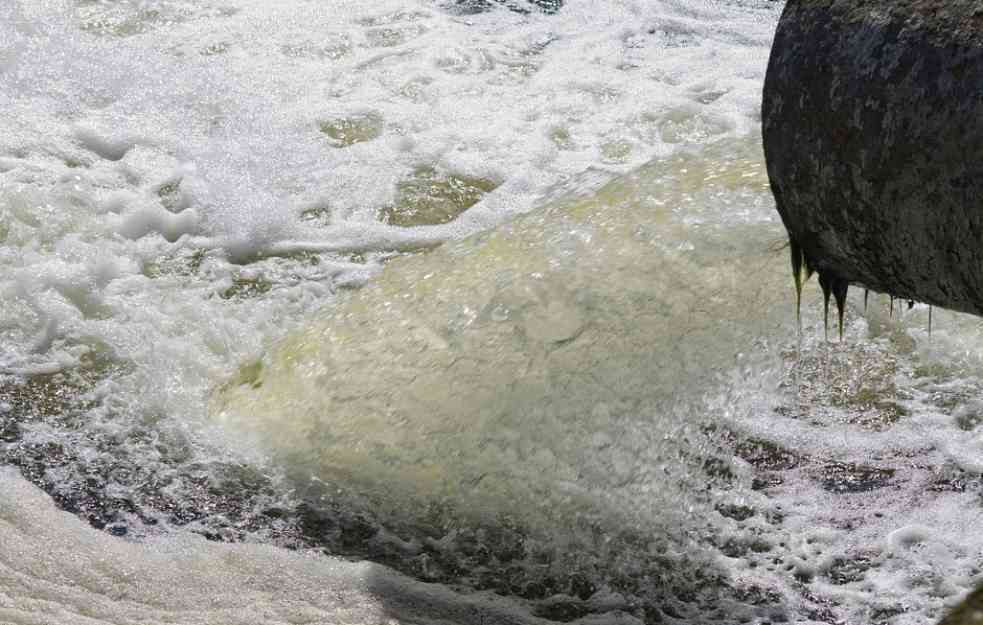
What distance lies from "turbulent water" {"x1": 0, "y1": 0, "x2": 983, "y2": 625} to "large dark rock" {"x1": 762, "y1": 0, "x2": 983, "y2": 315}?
1399 mm

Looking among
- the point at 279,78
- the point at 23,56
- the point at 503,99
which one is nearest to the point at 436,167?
the point at 503,99

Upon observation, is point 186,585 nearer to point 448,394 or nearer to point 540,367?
point 448,394

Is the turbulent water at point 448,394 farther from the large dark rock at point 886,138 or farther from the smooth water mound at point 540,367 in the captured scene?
the large dark rock at point 886,138

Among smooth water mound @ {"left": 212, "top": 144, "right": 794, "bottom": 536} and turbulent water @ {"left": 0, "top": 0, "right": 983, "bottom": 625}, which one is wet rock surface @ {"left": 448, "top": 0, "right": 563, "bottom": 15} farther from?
smooth water mound @ {"left": 212, "top": 144, "right": 794, "bottom": 536}

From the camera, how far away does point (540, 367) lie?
4152 mm

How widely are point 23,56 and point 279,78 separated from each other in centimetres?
132

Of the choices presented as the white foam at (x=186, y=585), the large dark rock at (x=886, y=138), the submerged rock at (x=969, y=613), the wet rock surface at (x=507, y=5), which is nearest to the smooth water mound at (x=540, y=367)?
the white foam at (x=186, y=585)

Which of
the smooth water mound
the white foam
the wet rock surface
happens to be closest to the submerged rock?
the white foam

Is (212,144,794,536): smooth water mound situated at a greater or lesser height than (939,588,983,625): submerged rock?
lesser

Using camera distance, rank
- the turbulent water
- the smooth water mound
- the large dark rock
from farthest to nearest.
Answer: the smooth water mound → the turbulent water → the large dark rock

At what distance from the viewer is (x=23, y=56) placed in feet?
22.3

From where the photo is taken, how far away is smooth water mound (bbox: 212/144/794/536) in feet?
12.8

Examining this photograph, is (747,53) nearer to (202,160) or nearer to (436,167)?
(436,167)

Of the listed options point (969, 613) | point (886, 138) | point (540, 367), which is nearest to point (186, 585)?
point (540, 367)
